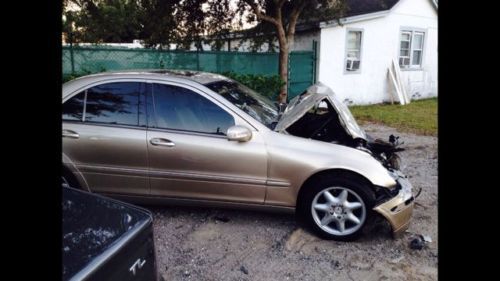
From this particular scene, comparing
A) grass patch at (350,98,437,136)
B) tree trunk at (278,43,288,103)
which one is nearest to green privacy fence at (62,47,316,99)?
tree trunk at (278,43,288,103)

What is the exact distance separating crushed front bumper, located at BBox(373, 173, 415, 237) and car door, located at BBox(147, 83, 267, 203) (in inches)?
45.2

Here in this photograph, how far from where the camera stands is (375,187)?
3697mm

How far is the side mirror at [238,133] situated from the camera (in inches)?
145

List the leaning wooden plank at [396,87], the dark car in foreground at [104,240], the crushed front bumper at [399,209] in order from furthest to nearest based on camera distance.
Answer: the leaning wooden plank at [396,87]
the crushed front bumper at [399,209]
the dark car in foreground at [104,240]

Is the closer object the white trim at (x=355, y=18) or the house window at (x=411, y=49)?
the white trim at (x=355, y=18)

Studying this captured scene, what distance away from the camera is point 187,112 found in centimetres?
393

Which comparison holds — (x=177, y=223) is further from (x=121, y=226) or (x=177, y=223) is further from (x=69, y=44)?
(x=69, y=44)

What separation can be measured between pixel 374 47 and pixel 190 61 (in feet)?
24.1

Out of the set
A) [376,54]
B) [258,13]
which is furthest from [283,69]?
[376,54]

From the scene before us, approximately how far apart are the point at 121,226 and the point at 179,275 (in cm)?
161

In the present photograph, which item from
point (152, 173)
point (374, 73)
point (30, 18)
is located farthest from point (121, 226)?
point (374, 73)

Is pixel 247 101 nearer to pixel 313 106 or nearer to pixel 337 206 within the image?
pixel 313 106

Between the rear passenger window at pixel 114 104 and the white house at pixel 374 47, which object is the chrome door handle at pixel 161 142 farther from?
the white house at pixel 374 47

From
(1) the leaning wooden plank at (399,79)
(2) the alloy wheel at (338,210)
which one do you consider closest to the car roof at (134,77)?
(2) the alloy wheel at (338,210)
